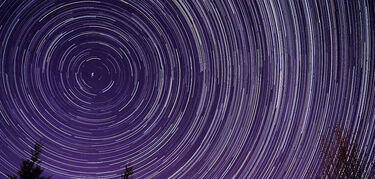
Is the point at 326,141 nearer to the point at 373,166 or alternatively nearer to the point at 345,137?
the point at 345,137

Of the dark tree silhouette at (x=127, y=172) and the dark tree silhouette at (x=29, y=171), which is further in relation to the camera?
the dark tree silhouette at (x=127, y=172)

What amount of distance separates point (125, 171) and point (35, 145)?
19.9ft

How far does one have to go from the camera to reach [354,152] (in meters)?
5.83

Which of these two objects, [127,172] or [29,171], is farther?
[127,172]

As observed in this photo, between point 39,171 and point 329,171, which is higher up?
point 39,171

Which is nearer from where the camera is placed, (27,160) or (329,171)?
(329,171)

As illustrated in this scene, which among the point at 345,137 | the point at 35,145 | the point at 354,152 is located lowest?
the point at 354,152

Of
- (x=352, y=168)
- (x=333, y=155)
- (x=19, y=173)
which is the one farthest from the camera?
(x=19, y=173)

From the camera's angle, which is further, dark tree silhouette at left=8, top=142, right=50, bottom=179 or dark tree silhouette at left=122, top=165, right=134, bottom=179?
dark tree silhouette at left=122, top=165, right=134, bottom=179

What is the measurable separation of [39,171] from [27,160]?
0.91 meters

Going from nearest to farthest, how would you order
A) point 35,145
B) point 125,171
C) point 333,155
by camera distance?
point 333,155, point 35,145, point 125,171

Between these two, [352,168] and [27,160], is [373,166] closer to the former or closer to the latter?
[352,168]

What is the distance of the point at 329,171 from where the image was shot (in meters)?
5.88

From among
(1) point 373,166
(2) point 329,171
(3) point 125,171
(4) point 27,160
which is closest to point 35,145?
(4) point 27,160
